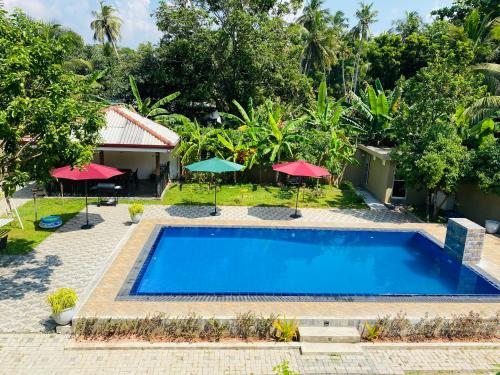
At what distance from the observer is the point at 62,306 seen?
9.60 m

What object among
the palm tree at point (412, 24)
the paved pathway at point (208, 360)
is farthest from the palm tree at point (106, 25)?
the paved pathway at point (208, 360)

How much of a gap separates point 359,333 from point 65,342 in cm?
723

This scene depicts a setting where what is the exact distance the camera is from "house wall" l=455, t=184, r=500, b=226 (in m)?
18.8

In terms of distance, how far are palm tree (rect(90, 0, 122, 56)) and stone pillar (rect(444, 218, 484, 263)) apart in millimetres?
57504

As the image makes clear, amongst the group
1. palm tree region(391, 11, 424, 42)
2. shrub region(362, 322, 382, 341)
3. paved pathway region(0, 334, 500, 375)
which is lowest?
paved pathway region(0, 334, 500, 375)

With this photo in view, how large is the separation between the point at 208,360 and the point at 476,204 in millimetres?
16794

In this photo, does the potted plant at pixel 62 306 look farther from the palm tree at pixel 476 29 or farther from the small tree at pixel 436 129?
the palm tree at pixel 476 29

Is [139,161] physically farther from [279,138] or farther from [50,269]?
[50,269]

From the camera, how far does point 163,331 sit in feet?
32.2

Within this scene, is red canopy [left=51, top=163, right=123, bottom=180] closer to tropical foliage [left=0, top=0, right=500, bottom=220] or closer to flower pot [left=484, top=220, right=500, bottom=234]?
tropical foliage [left=0, top=0, right=500, bottom=220]

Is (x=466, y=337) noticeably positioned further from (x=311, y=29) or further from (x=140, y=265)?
(x=311, y=29)

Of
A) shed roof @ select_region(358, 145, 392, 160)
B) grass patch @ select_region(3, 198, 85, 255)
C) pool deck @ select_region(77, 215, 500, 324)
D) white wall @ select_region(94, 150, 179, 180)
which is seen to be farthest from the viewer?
white wall @ select_region(94, 150, 179, 180)

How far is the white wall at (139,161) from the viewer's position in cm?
2483

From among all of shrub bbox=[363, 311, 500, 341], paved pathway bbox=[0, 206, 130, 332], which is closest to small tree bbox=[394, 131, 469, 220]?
shrub bbox=[363, 311, 500, 341]
